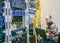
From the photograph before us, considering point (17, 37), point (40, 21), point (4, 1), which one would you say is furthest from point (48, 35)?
point (4, 1)

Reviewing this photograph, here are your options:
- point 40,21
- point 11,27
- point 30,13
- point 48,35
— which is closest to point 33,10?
point 30,13

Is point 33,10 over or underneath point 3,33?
over

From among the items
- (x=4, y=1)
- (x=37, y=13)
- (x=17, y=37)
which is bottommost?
(x=17, y=37)

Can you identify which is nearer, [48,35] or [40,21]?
[48,35]

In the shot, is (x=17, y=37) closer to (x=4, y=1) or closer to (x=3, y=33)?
(x=3, y=33)

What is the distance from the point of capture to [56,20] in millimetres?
4066

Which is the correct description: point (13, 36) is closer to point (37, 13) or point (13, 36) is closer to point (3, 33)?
point (3, 33)

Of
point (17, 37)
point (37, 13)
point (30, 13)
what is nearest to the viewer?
point (17, 37)

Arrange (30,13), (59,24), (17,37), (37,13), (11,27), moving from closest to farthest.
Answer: (11,27)
(17,37)
(30,13)
(37,13)
(59,24)

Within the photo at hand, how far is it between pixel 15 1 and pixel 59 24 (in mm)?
1761

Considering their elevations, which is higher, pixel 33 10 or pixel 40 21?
pixel 33 10

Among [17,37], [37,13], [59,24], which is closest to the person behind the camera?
[17,37]

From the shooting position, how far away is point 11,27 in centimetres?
273

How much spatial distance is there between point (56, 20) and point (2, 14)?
6.58 ft
